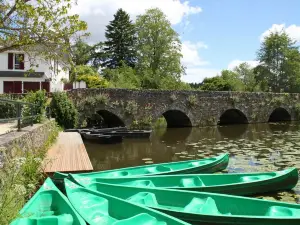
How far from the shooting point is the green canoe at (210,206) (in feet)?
13.1

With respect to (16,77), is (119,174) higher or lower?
lower

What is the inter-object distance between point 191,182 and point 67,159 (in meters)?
3.23

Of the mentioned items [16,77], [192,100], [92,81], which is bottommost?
[192,100]

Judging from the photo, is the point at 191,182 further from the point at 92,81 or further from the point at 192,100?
the point at 92,81

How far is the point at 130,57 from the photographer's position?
4050 centimetres

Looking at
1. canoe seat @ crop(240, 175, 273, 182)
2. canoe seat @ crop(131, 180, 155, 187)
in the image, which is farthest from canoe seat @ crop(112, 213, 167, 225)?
canoe seat @ crop(240, 175, 273, 182)

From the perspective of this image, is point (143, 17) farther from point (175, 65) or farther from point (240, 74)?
point (240, 74)

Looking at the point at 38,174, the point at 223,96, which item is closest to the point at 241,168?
the point at 38,174

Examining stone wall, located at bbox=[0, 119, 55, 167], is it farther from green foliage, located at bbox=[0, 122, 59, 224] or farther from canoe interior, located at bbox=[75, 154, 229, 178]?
canoe interior, located at bbox=[75, 154, 229, 178]

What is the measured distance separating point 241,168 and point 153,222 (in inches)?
225

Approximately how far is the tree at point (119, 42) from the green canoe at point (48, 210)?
35.7 m

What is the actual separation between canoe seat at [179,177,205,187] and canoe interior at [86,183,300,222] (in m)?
0.97

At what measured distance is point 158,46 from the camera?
37.3 m

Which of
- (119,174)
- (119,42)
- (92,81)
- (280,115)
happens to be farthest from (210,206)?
(119,42)
